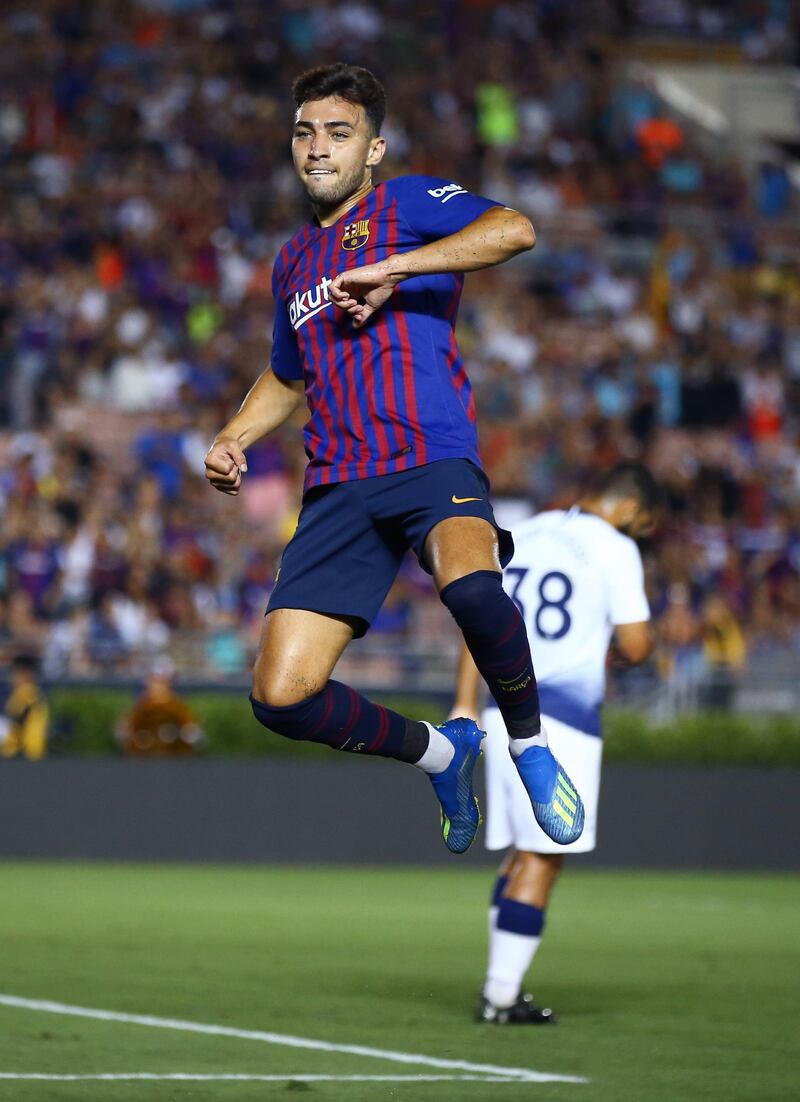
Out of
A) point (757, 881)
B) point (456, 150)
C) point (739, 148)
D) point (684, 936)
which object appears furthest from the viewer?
point (739, 148)

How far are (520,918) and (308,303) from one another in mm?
2848

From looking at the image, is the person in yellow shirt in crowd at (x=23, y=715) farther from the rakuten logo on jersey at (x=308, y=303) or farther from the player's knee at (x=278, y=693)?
the player's knee at (x=278, y=693)

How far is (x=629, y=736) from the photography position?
61.3 ft

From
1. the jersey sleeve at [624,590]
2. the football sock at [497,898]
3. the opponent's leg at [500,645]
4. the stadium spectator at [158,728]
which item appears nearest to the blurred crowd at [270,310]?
the stadium spectator at [158,728]

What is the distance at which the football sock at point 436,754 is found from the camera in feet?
21.4

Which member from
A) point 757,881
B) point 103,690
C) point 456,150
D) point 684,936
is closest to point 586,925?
point 684,936

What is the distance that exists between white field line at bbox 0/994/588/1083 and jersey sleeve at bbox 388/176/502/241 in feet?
8.39

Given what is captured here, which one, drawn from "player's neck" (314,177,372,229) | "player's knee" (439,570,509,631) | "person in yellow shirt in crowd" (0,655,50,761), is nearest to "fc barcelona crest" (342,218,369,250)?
"player's neck" (314,177,372,229)

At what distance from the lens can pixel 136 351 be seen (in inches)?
875

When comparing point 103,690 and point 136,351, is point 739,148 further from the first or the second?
point 103,690

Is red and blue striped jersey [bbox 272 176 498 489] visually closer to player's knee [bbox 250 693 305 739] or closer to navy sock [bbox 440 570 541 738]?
navy sock [bbox 440 570 541 738]

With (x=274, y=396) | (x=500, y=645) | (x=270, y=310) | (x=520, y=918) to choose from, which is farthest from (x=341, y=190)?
(x=270, y=310)

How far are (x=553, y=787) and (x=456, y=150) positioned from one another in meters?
21.8

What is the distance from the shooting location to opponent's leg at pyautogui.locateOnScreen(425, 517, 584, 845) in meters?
6.02
